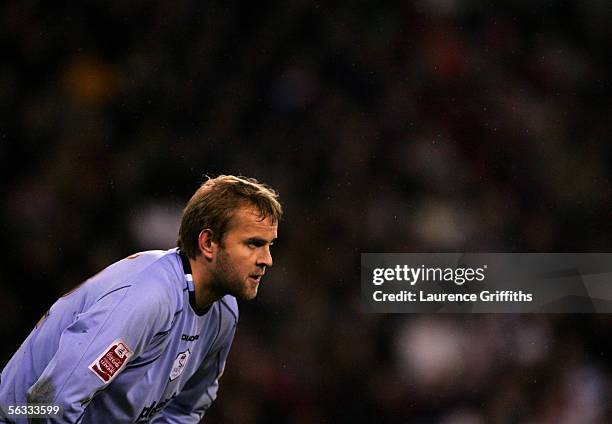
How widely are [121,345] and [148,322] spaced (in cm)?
8

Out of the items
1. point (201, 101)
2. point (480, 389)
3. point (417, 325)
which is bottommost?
point (480, 389)

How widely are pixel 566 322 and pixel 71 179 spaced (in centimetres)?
194

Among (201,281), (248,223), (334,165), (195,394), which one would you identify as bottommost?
(195,394)

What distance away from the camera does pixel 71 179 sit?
3.27m

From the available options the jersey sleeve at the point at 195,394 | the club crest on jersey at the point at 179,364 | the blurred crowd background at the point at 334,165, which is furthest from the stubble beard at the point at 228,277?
the blurred crowd background at the point at 334,165

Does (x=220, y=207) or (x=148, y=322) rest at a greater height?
(x=220, y=207)

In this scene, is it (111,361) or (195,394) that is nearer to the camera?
(111,361)

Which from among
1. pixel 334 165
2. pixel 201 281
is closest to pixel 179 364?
pixel 201 281

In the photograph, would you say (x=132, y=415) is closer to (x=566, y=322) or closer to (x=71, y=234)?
(x=71, y=234)

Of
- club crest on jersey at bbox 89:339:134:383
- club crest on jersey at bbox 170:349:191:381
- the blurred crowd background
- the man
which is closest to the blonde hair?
the man

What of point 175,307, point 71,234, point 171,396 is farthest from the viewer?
point 71,234

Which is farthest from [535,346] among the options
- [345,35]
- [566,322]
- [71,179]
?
[71,179]

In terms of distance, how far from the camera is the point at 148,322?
181 cm

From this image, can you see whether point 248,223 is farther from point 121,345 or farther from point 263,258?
point 121,345
